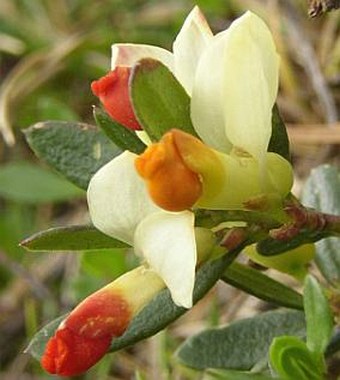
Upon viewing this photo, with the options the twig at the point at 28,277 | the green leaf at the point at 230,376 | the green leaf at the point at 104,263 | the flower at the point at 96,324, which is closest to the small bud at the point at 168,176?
the flower at the point at 96,324

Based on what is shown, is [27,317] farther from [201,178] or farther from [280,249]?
[201,178]

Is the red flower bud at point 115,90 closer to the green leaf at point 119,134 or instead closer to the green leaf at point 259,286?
the green leaf at point 119,134

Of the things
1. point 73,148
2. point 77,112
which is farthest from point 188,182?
point 77,112

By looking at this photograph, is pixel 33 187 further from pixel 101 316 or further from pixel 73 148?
pixel 101 316

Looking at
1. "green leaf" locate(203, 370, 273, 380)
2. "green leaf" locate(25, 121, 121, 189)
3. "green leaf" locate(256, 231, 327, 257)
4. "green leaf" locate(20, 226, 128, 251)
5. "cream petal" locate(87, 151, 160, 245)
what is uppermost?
"cream petal" locate(87, 151, 160, 245)

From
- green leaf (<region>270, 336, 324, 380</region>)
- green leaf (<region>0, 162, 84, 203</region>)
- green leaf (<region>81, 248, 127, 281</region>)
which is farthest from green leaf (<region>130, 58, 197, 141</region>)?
green leaf (<region>0, 162, 84, 203</region>)

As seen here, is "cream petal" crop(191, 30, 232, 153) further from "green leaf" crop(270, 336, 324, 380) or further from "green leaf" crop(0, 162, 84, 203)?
"green leaf" crop(0, 162, 84, 203)

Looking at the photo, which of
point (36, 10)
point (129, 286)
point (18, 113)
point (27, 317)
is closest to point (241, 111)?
point (129, 286)
